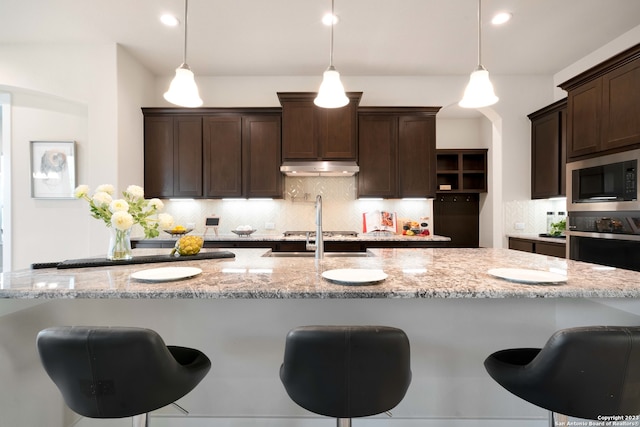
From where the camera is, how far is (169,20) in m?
2.80

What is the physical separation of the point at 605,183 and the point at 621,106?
24.2 inches

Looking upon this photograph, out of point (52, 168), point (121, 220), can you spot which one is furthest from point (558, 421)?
point (52, 168)

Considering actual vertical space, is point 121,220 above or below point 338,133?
below

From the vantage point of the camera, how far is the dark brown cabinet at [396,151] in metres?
3.59

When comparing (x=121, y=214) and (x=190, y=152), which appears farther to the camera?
(x=190, y=152)

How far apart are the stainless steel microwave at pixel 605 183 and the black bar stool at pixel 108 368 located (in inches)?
127

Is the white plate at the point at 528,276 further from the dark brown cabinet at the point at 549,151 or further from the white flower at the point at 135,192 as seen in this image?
the dark brown cabinet at the point at 549,151

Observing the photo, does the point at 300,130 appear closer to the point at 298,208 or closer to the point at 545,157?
the point at 298,208

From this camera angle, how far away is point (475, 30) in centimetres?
291

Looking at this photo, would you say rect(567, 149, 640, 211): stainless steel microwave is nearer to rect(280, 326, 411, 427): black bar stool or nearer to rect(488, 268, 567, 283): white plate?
rect(488, 268, 567, 283): white plate

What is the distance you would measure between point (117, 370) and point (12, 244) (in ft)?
12.4

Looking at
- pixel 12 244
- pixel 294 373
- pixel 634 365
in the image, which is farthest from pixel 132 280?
pixel 12 244

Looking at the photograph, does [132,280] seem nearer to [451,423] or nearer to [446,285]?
[446,285]

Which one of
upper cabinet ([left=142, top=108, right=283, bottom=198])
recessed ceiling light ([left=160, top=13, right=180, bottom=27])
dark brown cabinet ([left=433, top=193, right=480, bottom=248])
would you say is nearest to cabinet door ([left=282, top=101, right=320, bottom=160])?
upper cabinet ([left=142, top=108, right=283, bottom=198])
